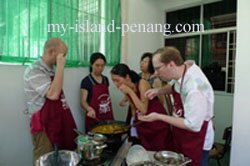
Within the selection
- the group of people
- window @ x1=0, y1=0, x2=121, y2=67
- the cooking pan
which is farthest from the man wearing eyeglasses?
window @ x1=0, y1=0, x2=121, y2=67

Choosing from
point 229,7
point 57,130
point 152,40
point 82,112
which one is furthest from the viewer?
point 152,40

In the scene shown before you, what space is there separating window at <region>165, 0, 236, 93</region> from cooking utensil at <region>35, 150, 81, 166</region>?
2.66 metres

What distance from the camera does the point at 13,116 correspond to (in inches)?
64.3

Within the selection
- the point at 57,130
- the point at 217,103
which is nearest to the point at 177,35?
the point at 217,103

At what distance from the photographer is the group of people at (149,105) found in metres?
1.16

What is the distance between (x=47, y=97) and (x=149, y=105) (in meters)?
0.74

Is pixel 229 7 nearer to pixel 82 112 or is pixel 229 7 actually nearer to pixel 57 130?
pixel 82 112

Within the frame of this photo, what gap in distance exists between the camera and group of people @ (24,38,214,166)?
1.16m

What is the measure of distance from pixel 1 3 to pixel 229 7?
2902 millimetres

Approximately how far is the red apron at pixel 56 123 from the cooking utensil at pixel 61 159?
0.30 metres

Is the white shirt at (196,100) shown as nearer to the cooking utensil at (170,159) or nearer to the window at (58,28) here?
the cooking utensil at (170,159)

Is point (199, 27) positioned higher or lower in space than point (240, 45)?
higher

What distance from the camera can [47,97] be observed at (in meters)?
1.38

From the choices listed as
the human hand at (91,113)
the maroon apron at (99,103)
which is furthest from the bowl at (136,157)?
the maroon apron at (99,103)
